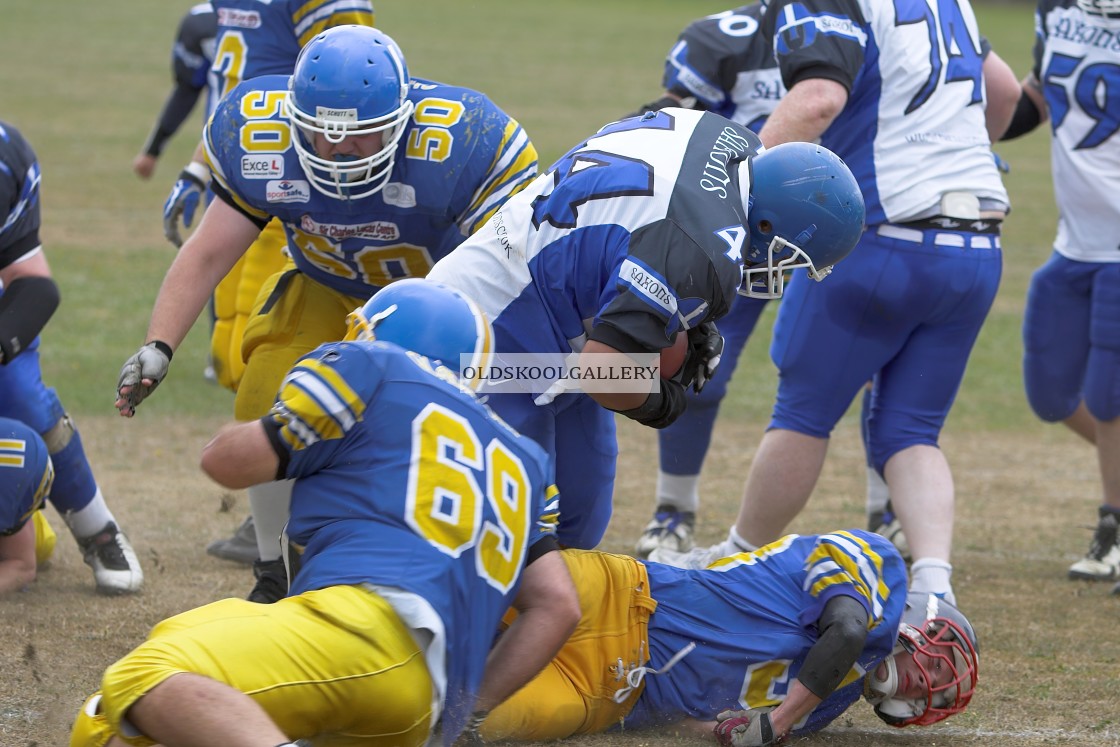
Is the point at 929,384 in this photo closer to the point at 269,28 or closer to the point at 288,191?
the point at 288,191

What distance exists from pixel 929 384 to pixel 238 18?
325 centimetres

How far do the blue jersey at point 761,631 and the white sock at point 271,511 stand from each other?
1.20 meters

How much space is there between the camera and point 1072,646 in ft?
14.3

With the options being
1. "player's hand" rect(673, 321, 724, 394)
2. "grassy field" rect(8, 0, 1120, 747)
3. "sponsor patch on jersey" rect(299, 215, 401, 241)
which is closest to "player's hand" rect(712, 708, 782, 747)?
"grassy field" rect(8, 0, 1120, 747)

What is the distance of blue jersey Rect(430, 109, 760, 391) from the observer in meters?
3.22

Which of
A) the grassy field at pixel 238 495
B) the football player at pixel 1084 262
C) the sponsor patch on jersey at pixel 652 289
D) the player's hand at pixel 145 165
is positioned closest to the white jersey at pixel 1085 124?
the football player at pixel 1084 262

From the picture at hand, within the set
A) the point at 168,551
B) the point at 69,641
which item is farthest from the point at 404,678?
the point at 168,551

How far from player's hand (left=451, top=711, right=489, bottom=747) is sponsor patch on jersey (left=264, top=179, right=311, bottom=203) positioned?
5.33 feet

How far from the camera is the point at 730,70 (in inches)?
225

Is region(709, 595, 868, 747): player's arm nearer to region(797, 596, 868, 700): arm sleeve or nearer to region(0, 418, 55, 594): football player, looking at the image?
region(797, 596, 868, 700): arm sleeve

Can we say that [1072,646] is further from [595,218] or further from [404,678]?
[404,678]

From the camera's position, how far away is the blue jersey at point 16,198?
4.49 metres

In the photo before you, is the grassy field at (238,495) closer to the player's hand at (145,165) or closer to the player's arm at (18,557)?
the player's arm at (18,557)

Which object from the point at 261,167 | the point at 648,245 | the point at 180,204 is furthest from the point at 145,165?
the point at 648,245
